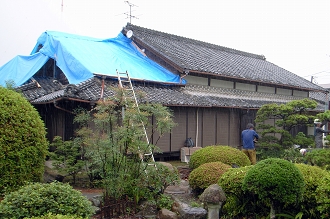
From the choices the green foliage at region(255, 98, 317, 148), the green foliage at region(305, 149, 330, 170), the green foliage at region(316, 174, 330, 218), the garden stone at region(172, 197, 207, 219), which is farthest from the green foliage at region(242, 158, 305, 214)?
the green foliage at region(255, 98, 317, 148)

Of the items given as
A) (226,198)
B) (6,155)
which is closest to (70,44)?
(6,155)

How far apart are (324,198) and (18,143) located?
20.9 ft

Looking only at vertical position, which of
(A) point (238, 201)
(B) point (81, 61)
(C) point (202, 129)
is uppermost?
(B) point (81, 61)

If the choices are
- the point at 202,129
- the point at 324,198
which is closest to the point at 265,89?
the point at 202,129

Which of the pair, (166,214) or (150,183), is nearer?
(166,214)

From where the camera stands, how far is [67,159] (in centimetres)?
957

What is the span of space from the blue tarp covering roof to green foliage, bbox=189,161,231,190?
6272 millimetres

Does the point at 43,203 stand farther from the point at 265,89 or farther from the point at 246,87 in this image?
the point at 265,89

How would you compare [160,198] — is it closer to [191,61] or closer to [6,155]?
[6,155]

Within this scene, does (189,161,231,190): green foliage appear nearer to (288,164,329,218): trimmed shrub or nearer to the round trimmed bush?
the round trimmed bush

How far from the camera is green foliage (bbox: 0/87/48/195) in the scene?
6.49 meters

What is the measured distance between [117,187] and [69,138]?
527cm

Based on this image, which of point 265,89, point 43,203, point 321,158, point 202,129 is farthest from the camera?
point 265,89

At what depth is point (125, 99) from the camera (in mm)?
7816
